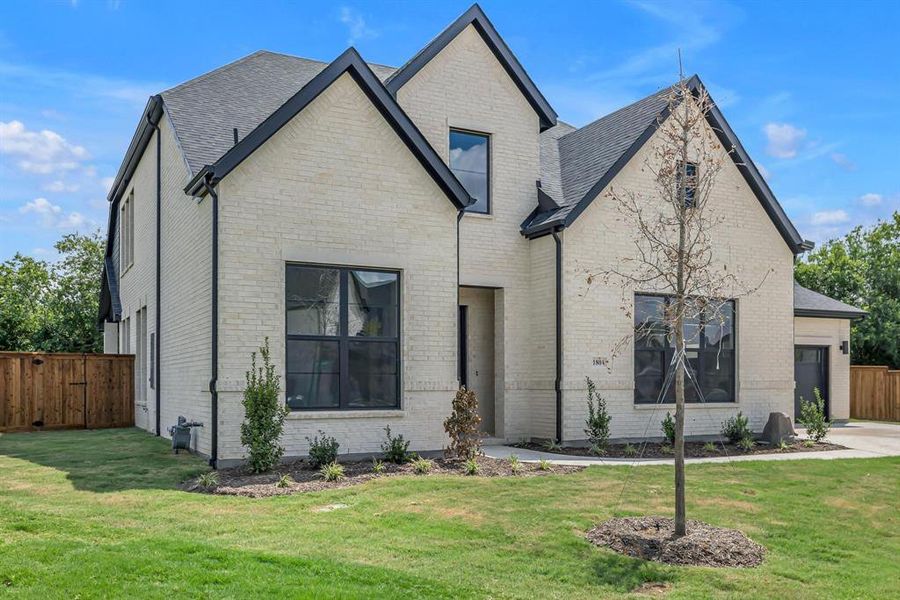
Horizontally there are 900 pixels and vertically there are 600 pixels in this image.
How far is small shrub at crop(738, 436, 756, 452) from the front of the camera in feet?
50.9

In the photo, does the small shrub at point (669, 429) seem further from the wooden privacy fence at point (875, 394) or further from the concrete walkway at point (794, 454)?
the wooden privacy fence at point (875, 394)

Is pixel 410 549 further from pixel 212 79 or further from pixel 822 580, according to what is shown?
pixel 212 79

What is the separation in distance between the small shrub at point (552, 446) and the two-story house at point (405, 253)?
33 cm

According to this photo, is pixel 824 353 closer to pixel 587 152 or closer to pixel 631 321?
pixel 631 321

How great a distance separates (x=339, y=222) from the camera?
13.1 m

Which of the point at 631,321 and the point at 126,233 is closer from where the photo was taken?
the point at 631,321

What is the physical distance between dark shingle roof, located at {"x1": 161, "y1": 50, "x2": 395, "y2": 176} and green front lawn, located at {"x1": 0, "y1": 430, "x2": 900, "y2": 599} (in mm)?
5781

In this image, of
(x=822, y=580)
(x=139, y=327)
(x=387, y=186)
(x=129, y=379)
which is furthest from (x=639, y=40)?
(x=129, y=379)

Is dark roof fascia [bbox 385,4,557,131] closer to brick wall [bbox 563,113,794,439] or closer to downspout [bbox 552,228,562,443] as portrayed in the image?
brick wall [bbox 563,113,794,439]

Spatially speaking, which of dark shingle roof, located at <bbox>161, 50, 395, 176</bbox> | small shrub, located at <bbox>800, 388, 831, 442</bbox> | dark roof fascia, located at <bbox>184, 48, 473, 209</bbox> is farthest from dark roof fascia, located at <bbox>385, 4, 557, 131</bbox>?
small shrub, located at <bbox>800, 388, 831, 442</bbox>

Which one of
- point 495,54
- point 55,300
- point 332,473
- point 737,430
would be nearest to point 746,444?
point 737,430

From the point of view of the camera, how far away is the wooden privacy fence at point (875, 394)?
26250 mm

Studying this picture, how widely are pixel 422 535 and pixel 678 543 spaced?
101 inches

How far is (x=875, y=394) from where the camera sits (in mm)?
26562
